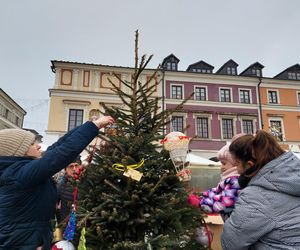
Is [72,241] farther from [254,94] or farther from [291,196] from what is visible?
[254,94]

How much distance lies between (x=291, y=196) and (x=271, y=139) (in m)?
0.41

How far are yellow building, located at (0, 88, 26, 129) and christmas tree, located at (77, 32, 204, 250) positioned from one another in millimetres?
31699

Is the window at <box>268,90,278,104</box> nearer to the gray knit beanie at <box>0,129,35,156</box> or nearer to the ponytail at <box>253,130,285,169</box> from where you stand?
the ponytail at <box>253,130,285,169</box>

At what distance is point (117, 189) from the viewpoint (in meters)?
2.61

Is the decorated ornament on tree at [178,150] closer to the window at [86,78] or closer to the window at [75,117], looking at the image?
the window at [75,117]

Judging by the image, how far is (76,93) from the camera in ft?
77.0

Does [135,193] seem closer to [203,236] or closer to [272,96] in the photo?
[203,236]

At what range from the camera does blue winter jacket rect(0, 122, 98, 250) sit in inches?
69.0

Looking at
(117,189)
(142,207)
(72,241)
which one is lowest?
(72,241)

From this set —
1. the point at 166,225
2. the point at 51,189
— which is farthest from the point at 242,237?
the point at 51,189

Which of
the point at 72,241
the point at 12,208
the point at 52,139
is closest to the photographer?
the point at 12,208

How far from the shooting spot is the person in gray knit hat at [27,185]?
1758 mm

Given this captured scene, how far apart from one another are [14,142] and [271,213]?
1.75m

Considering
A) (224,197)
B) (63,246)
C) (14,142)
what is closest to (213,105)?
(224,197)
